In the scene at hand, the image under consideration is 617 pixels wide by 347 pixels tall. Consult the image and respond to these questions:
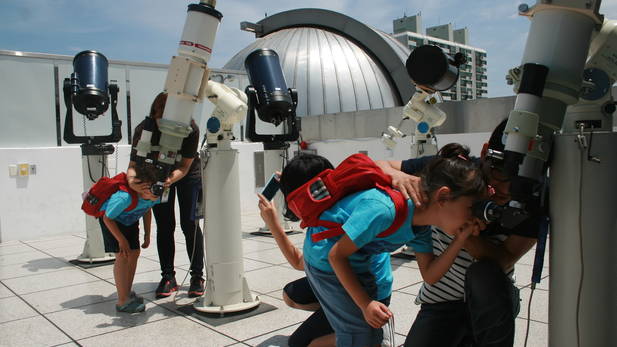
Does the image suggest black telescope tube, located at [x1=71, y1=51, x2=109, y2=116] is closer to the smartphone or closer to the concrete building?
the smartphone

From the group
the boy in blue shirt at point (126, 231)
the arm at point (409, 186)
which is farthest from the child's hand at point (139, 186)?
the arm at point (409, 186)

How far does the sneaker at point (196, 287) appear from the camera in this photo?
4547 mm

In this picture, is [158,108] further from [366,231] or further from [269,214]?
[366,231]

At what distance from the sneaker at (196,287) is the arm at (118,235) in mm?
686

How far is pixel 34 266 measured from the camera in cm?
609

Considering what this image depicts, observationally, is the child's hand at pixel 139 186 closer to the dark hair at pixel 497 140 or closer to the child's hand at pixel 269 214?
the child's hand at pixel 269 214

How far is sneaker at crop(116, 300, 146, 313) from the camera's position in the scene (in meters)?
4.17

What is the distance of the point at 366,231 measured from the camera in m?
1.97

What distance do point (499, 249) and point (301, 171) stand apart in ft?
3.26

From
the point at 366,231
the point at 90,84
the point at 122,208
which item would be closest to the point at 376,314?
the point at 366,231

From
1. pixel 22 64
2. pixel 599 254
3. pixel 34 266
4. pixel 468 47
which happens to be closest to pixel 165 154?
pixel 599 254

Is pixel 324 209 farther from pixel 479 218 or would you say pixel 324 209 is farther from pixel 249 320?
pixel 249 320

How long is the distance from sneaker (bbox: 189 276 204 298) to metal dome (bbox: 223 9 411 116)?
12052 mm

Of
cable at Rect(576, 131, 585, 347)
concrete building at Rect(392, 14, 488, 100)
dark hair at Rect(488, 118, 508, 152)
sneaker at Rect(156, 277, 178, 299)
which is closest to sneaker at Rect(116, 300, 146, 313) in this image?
sneaker at Rect(156, 277, 178, 299)
